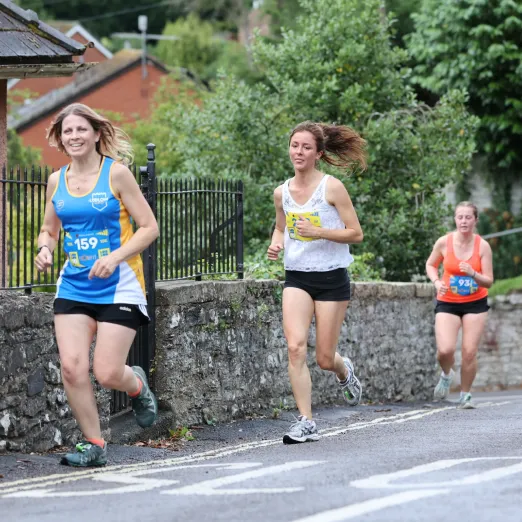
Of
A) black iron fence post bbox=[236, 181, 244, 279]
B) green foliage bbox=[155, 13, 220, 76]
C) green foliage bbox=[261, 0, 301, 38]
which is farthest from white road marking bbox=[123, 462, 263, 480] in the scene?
green foliage bbox=[155, 13, 220, 76]

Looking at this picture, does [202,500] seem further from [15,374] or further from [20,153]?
[20,153]

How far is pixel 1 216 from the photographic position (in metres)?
8.15

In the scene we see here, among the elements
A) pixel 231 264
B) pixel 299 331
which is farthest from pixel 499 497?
pixel 231 264

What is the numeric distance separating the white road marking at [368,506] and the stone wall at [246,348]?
418 centimetres

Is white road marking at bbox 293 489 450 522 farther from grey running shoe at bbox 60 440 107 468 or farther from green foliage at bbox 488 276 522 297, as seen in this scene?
green foliage at bbox 488 276 522 297

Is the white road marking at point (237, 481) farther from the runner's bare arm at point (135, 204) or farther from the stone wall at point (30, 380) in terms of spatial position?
the stone wall at point (30, 380)

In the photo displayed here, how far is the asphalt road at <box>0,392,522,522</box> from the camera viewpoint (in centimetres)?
534

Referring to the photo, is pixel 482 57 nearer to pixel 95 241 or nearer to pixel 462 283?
pixel 462 283

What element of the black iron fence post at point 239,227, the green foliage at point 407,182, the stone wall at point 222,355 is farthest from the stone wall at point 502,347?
the black iron fence post at point 239,227

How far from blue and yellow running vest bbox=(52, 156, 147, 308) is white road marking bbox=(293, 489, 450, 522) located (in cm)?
207

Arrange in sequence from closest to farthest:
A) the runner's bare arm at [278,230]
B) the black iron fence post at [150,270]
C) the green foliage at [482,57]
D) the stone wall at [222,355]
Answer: the stone wall at [222,355] < the runner's bare arm at [278,230] < the black iron fence post at [150,270] < the green foliage at [482,57]

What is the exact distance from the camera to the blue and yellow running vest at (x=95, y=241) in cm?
698

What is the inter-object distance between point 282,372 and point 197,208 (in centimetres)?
205

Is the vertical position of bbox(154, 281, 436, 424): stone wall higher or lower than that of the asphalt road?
higher
